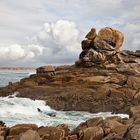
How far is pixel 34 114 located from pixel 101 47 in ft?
50.2

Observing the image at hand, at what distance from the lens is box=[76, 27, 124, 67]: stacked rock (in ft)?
151

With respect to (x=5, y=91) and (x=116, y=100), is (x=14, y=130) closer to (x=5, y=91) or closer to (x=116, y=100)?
(x=116, y=100)

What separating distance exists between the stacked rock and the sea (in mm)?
10928

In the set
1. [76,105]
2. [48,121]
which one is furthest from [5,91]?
[48,121]

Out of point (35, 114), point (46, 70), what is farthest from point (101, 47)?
point (35, 114)

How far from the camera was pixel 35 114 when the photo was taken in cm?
3547

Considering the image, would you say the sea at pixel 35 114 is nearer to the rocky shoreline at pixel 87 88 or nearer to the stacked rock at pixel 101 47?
the rocky shoreline at pixel 87 88

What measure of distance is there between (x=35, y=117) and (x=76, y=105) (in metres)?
4.86

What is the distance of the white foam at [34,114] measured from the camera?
103 ft

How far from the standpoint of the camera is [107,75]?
4125cm

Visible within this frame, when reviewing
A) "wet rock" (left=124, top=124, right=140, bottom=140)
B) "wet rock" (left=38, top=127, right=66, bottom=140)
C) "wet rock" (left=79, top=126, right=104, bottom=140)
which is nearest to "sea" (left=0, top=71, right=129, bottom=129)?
"wet rock" (left=38, top=127, right=66, bottom=140)

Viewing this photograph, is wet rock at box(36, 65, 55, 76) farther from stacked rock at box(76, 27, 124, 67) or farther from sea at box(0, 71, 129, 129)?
sea at box(0, 71, 129, 129)

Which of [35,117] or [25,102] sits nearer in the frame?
[35,117]

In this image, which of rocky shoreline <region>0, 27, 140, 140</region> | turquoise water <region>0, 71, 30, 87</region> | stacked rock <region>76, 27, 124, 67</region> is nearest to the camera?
rocky shoreline <region>0, 27, 140, 140</region>
